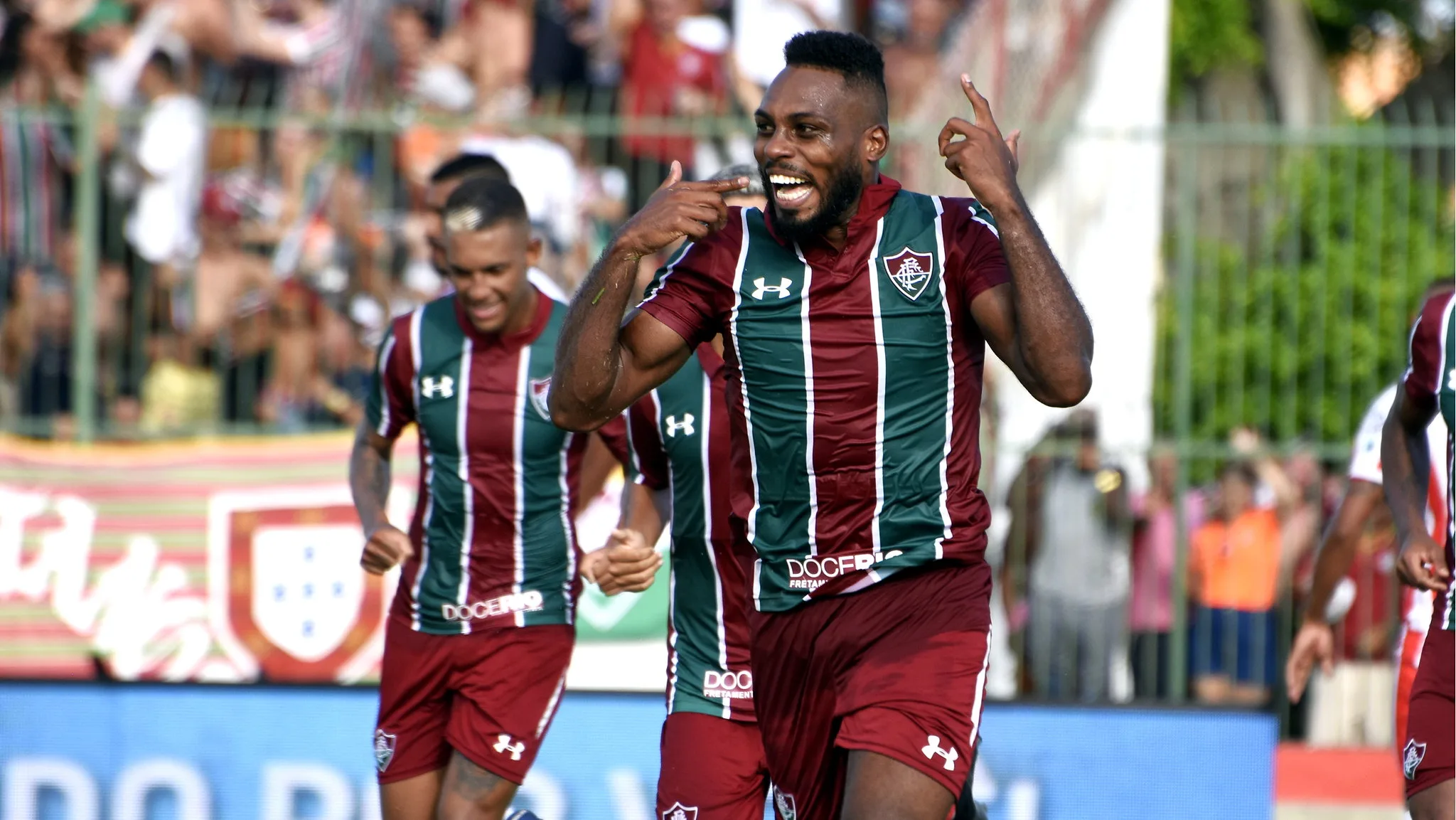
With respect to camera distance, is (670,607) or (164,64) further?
(164,64)

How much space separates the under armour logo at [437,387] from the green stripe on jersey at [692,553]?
829 mm

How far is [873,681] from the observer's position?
15.2ft

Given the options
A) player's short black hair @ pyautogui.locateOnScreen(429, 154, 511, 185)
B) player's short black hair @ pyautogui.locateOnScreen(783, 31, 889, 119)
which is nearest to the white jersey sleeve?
player's short black hair @ pyautogui.locateOnScreen(783, 31, 889, 119)

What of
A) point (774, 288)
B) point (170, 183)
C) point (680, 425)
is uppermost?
point (170, 183)

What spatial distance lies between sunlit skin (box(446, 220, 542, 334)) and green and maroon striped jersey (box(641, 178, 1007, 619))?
Result: 5.95ft

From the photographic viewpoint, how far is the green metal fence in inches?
424

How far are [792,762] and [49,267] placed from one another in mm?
7651

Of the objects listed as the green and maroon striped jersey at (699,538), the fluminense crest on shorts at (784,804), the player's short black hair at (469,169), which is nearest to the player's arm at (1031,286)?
the fluminense crest on shorts at (784,804)

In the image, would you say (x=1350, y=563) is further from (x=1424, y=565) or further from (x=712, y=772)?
(x=712, y=772)

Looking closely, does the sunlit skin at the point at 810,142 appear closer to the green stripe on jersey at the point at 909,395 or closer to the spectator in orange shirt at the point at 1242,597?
the green stripe on jersey at the point at 909,395

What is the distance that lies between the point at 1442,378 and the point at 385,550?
3304 millimetres

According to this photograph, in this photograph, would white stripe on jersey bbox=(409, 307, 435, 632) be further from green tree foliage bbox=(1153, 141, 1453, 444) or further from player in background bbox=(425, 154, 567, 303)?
green tree foliage bbox=(1153, 141, 1453, 444)

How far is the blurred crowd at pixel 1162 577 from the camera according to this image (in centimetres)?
1069

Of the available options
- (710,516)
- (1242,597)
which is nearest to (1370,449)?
(710,516)
